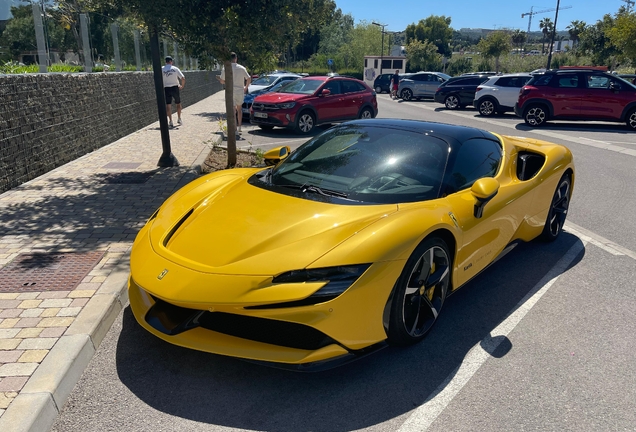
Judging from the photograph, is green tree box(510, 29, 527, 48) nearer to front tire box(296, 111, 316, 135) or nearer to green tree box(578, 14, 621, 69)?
green tree box(578, 14, 621, 69)

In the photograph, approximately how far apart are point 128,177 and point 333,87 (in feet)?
27.3

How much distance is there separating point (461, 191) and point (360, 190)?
789mm

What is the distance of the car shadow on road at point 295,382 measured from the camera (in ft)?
8.69

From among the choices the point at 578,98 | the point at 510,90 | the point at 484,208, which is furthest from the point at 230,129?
the point at 510,90

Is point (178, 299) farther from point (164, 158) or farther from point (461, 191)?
point (164, 158)

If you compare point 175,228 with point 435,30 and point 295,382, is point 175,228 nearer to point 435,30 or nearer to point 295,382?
point 295,382

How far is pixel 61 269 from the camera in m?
A: 4.23

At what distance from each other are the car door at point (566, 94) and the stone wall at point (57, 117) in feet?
37.1

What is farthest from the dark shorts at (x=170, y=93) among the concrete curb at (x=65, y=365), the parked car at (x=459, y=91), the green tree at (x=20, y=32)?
the parked car at (x=459, y=91)

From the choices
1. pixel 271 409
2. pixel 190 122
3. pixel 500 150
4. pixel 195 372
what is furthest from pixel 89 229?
pixel 190 122

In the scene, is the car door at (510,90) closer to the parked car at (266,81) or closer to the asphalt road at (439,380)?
the parked car at (266,81)

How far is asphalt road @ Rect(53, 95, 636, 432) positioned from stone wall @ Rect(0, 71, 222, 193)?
15.2ft

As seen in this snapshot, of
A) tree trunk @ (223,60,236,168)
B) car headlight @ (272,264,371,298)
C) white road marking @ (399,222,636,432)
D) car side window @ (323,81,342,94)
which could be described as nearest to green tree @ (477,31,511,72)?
car side window @ (323,81,342,94)

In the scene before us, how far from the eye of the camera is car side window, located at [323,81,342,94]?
47.8 ft
